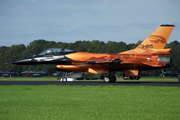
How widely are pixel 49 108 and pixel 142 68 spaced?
21.9m

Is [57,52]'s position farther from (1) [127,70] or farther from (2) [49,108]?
(2) [49,108]

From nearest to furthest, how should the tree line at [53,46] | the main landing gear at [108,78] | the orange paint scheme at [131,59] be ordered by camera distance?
the orange paint scheme at [131,59], the main landing gear at [108,78], the tree line at [53,46]

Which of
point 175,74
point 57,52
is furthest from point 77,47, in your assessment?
point 57,52

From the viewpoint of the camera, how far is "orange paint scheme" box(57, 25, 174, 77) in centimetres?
2920

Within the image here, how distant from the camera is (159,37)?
3041cm

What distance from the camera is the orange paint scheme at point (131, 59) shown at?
2920 cm

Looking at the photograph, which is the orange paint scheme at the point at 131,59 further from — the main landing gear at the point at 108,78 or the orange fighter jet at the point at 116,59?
the main landing gear at the point at 108,78

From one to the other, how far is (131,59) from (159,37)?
4721 mm

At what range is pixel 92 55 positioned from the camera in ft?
99.0

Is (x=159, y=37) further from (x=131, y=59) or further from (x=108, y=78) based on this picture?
(x=108, y=78)

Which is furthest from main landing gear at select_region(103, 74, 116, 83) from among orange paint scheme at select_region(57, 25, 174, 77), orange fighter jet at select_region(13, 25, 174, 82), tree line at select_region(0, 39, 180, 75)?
tree line at select_region(0, 39, 180, 75)

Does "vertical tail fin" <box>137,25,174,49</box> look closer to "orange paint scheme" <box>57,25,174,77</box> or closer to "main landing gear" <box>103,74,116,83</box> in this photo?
"orange paint scheme" <box>57,25,174,77</box>

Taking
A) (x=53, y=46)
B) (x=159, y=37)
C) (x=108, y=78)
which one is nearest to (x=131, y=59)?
(x=108, y=78)

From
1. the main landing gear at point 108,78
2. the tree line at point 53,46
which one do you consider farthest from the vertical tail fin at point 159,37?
the tree line at point 53,46
